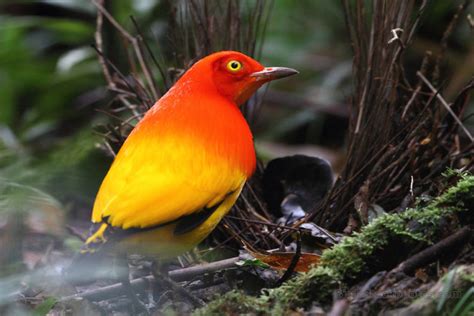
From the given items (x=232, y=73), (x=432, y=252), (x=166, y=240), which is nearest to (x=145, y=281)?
(x=166, y=240)

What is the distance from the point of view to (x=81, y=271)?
Answer: 280cm

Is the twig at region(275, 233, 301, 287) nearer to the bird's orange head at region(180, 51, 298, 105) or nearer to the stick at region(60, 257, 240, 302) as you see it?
the stick at region(60, 257, 240, 302)

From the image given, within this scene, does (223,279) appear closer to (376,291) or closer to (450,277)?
(376,291)

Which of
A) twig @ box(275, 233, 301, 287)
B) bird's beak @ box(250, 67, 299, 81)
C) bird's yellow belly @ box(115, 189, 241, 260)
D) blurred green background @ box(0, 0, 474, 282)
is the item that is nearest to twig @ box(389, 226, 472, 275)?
twig @ box(275, 233, 301, 287)

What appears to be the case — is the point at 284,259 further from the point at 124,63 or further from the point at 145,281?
the point at 124,63

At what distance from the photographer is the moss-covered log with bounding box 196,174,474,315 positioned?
267 centimetres

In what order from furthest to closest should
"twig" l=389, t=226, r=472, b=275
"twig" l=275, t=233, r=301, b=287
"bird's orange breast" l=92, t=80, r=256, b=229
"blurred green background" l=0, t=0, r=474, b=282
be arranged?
1. "blurred green background" l=0, t=0, r=474, b=282
2. "twig" l=275, t=233, r=301, b=287
3. "bird's orange breast" l=92, t=80, r=256, b=229
4. "twig" l=389, t=226, r=472, b=275

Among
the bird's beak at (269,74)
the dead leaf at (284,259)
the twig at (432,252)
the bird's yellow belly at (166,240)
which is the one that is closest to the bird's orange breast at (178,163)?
the bird's yellow belly at (166,240)

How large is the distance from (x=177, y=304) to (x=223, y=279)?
231 mm

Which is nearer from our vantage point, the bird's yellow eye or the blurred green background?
the bird's yellow eye

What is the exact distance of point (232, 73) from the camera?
3.26 m

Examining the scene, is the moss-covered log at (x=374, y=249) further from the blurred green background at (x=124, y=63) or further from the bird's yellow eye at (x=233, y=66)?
the blurred green background at (x=124, y=63)

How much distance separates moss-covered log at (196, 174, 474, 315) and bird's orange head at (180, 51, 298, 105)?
81cm

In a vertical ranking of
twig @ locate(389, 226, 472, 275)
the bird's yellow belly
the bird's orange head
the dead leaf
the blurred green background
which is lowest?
the blurred green background
